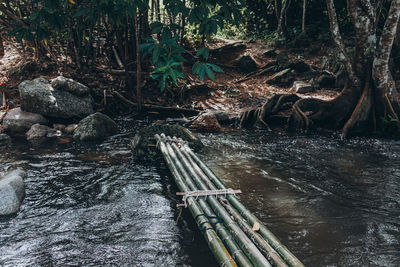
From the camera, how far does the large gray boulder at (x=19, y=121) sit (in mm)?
6645

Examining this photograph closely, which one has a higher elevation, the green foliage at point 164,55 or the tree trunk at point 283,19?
the tree trunk at point 283,19

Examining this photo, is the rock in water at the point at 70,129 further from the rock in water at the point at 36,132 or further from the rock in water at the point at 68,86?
the rock in water at the point at 68,86

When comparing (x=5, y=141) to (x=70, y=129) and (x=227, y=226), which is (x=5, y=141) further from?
(x=227, y=226)

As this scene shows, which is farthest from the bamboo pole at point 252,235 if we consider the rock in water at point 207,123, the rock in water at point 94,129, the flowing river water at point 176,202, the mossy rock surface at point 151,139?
the rock in water at point 207,123

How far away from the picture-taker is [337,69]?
1014 centimetres

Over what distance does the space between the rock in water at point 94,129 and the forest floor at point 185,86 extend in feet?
6.08

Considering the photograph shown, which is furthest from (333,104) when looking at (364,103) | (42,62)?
(42,62)

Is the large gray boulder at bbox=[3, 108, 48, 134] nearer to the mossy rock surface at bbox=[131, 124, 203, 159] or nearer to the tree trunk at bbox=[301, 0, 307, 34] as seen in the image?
the mossy rock surface at bbox=[131, 124, 203, 159]

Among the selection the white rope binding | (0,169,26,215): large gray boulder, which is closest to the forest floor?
(0,169,26,215): large gray boulder

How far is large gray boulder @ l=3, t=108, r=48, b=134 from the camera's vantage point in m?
6.64

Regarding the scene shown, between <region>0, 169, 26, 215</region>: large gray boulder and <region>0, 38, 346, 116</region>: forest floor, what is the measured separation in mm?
4952

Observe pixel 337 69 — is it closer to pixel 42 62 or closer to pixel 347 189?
pixel 347 189

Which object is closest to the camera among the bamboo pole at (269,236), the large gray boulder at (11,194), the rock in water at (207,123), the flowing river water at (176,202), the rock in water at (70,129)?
the bamboo pole at (269,236)

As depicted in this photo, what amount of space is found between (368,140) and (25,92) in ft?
26.8
